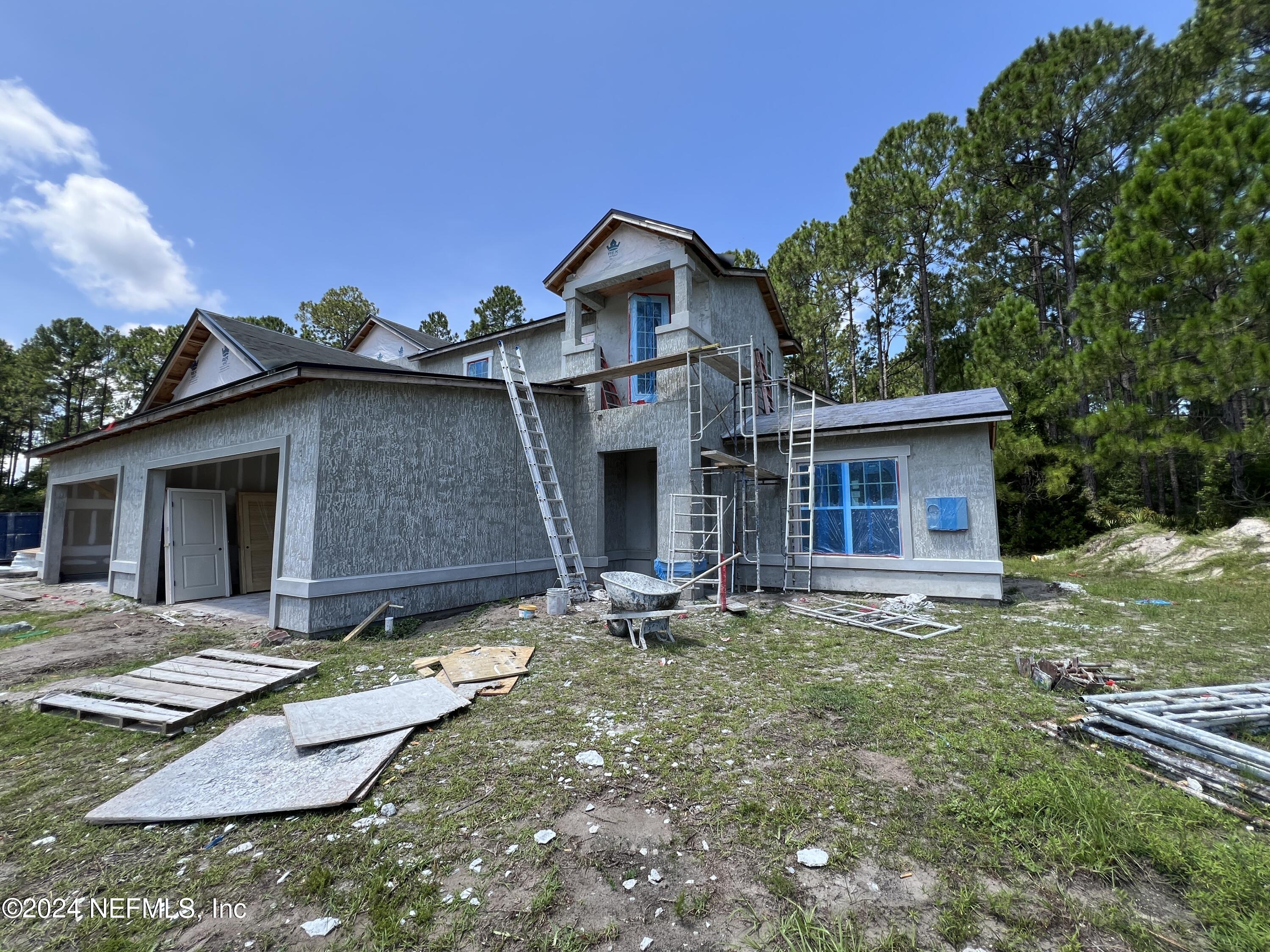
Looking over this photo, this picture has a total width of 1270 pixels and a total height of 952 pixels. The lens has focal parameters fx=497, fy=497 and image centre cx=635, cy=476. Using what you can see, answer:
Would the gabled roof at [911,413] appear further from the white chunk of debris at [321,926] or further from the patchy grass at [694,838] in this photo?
the white chunk of debris at [321,926]

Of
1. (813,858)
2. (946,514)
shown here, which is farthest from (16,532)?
(946,514)

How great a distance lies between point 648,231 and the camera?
1152 cm

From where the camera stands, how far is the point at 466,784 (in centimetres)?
340

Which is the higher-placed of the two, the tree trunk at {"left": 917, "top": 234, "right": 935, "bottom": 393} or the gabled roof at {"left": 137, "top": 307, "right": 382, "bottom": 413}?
the tree trunk at {"left": 917, "top": 234, "right": 935, "bottom": 393}

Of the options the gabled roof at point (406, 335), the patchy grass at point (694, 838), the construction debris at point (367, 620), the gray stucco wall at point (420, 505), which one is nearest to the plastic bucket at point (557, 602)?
the gray stucco wall at point (420, 505)

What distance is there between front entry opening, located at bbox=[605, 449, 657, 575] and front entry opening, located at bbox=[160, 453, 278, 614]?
7.23 m

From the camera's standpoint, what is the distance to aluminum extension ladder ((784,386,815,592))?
416 inches

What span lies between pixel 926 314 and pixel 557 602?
20561 mm

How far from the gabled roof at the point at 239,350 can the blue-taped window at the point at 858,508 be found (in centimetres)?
912

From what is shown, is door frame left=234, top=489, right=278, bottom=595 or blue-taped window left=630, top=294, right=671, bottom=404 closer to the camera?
door frame left=234, top=489, right=278, bottom=595

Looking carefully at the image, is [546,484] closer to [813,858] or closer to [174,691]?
[174,691]

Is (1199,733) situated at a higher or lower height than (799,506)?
lower

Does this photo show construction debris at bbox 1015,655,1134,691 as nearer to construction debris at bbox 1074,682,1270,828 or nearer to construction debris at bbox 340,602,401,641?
construction debris at bbox 1074,682,1270,828

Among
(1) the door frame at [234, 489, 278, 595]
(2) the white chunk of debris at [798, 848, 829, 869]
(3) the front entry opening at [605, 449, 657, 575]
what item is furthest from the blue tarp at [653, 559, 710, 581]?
(1) the door frame at [234, 489, 278, 595]
